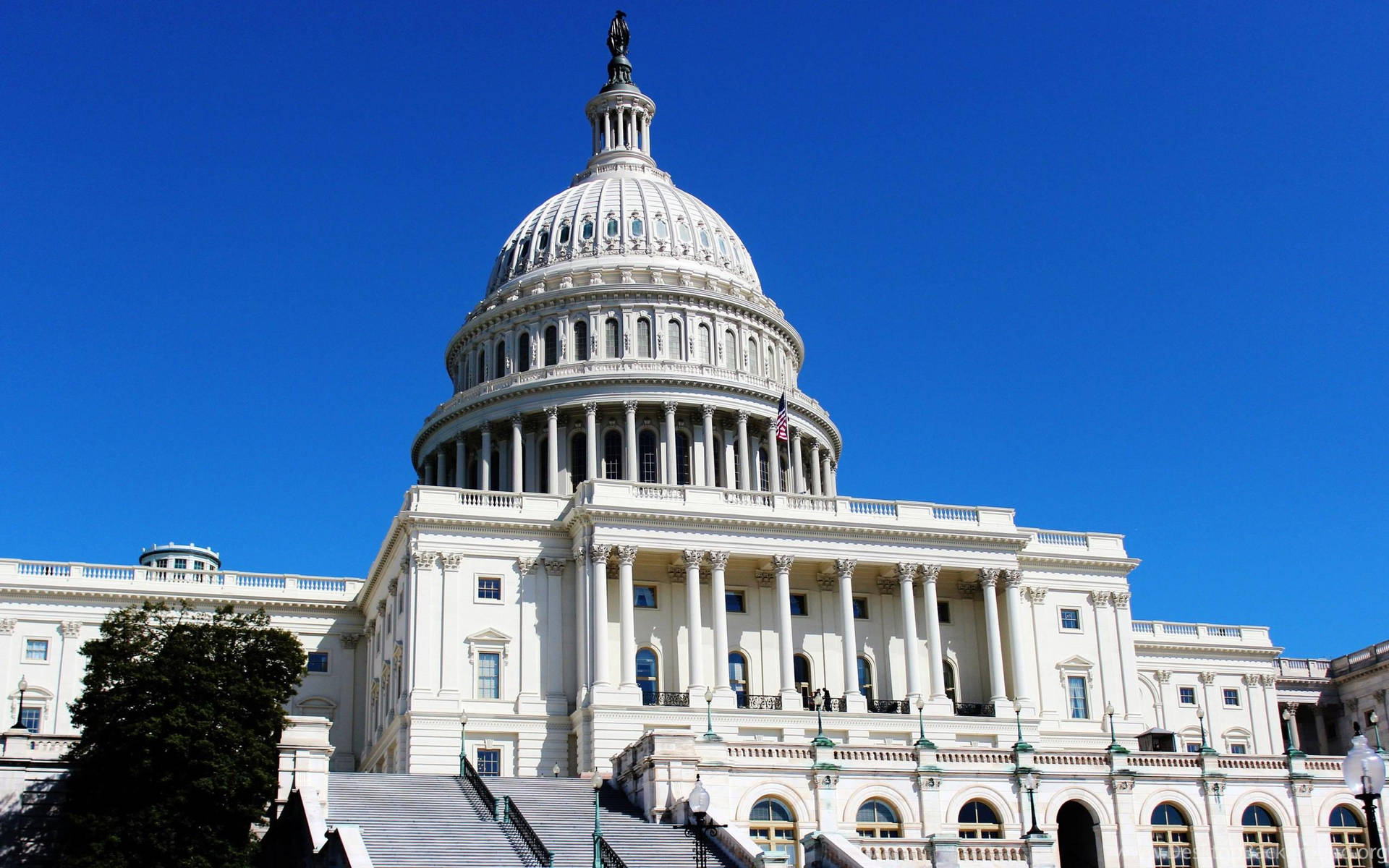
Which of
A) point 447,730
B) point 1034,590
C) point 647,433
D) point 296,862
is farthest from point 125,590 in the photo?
point 1034,590

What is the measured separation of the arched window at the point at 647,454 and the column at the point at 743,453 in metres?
4.78

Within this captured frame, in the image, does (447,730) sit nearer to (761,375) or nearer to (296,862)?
(296,862)

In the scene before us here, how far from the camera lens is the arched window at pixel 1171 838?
169ft

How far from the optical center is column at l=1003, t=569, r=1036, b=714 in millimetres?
73688

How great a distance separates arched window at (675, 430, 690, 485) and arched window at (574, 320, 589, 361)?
7662mm

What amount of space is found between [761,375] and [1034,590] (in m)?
25.3

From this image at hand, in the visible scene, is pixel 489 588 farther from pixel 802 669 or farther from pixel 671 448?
pixel 671 448

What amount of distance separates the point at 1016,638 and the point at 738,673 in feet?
42.9

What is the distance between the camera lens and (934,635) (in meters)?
73.1

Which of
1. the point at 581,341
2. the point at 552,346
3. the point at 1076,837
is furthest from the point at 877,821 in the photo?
the point at 552,346

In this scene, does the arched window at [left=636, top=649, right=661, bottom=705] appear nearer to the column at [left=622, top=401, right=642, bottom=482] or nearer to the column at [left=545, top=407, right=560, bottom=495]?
the column at [left=622, top=401, right=642, bottom=482]

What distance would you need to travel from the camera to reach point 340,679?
3206 inches

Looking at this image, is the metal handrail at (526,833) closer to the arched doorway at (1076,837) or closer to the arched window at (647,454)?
the arched doorway at (1076,837)

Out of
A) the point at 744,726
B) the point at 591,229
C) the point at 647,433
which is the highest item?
the point at 591,229
